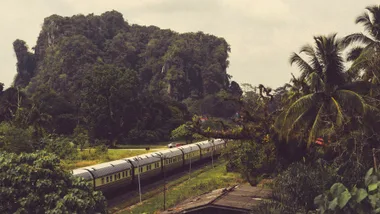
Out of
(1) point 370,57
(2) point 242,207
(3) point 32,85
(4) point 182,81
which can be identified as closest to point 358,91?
(1) point 370,57

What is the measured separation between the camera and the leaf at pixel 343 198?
57.3 feet

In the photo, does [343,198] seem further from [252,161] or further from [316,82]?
[252,161]

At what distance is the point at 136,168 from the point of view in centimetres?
4059

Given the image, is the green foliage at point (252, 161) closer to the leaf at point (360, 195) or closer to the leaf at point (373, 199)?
the leaf at point (360, 195)

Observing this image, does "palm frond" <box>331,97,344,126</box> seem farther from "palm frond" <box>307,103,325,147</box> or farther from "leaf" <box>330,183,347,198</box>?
"leaf" <box>330,183,347,198</box>

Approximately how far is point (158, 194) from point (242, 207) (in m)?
19.2

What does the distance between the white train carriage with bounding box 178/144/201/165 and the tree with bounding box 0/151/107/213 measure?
31.7 metres

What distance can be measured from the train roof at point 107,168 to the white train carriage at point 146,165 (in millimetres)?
1256

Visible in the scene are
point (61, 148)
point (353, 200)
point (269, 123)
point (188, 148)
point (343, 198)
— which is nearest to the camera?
point (343, 198)

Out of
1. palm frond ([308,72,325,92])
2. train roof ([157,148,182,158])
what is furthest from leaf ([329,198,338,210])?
train roof ([157,148,182,158])

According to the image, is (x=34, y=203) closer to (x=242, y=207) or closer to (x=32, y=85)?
(x=242, y=207)

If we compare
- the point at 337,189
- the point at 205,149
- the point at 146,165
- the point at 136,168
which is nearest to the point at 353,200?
the point at 337,189

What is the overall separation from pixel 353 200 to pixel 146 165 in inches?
1063

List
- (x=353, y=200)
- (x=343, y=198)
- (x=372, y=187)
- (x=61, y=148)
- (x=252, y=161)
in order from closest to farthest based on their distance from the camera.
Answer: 1. (x=343, y=198)
2. (x=372, y=187)
3. (x=353, y=200)
4. (x=252, y=161)
5. (x=61, y=148)
